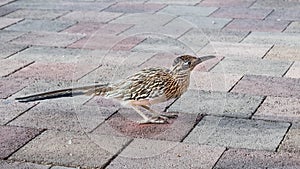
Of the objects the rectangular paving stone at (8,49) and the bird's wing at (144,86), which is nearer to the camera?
the bird's wing at (144,86)

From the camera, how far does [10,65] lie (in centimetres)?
542

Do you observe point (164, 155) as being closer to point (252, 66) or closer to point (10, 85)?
point (10, 85)

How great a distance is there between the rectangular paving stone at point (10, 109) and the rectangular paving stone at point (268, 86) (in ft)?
4.43

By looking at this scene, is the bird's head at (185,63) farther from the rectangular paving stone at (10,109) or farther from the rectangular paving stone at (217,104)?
the rectangular paving stone at (10,109)

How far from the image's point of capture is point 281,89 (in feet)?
15.7

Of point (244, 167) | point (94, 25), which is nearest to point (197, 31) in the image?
point (94, 25)

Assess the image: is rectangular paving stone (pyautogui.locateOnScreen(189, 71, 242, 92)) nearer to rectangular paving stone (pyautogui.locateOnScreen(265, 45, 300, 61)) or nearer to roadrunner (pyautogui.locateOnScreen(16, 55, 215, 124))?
rectangular paving stone (pyautogui.locateOnScreen(265, 45, 300, 61))

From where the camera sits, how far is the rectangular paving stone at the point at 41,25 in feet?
21.5

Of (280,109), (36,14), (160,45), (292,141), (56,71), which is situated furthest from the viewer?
(36,14)

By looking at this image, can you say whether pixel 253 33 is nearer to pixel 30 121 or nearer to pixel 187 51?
pixel 187 51

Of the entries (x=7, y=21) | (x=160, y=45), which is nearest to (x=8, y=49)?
(x=7, y=21)

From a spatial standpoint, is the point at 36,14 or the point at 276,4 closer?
the point at 36,14

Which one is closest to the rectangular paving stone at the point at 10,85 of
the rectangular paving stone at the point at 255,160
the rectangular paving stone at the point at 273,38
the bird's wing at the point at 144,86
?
the bird's wing at the point at 144,86

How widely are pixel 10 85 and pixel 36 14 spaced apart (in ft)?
7.46
